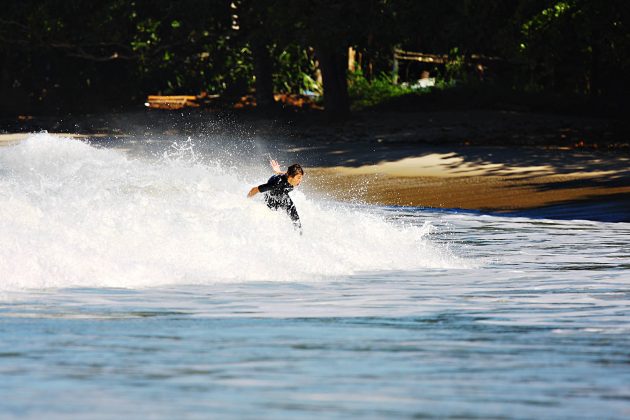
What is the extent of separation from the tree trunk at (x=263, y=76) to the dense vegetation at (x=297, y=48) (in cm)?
4

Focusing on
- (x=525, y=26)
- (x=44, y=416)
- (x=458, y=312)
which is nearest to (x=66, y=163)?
(x=525, y=26)

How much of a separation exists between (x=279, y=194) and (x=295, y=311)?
178 inches

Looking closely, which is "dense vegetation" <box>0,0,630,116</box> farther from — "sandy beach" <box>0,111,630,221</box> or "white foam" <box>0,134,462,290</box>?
"white foam" <box>0,134,462,290</box>

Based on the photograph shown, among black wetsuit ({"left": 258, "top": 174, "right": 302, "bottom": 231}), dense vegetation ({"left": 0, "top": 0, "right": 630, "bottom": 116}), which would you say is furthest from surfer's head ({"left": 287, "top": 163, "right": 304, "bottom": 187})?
dense vegetation ({"left": 0, "top": 0, "right": 630, "bottom": 116})

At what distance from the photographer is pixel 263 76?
41594 mm

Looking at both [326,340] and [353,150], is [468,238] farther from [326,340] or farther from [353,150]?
[353,150]

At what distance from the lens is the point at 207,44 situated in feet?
142

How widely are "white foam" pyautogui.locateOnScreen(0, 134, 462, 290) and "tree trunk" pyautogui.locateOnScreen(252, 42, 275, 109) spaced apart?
2185cm

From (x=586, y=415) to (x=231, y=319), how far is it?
167 inches

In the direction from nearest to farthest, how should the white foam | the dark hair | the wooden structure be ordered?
1. the white foam
2. the dark hair
3. the wooden structure

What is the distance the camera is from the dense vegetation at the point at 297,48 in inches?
1339

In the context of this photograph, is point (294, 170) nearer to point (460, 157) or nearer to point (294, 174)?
point (294, 174)

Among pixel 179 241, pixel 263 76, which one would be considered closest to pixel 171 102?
pixel 263 76

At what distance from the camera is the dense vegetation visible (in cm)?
3400
